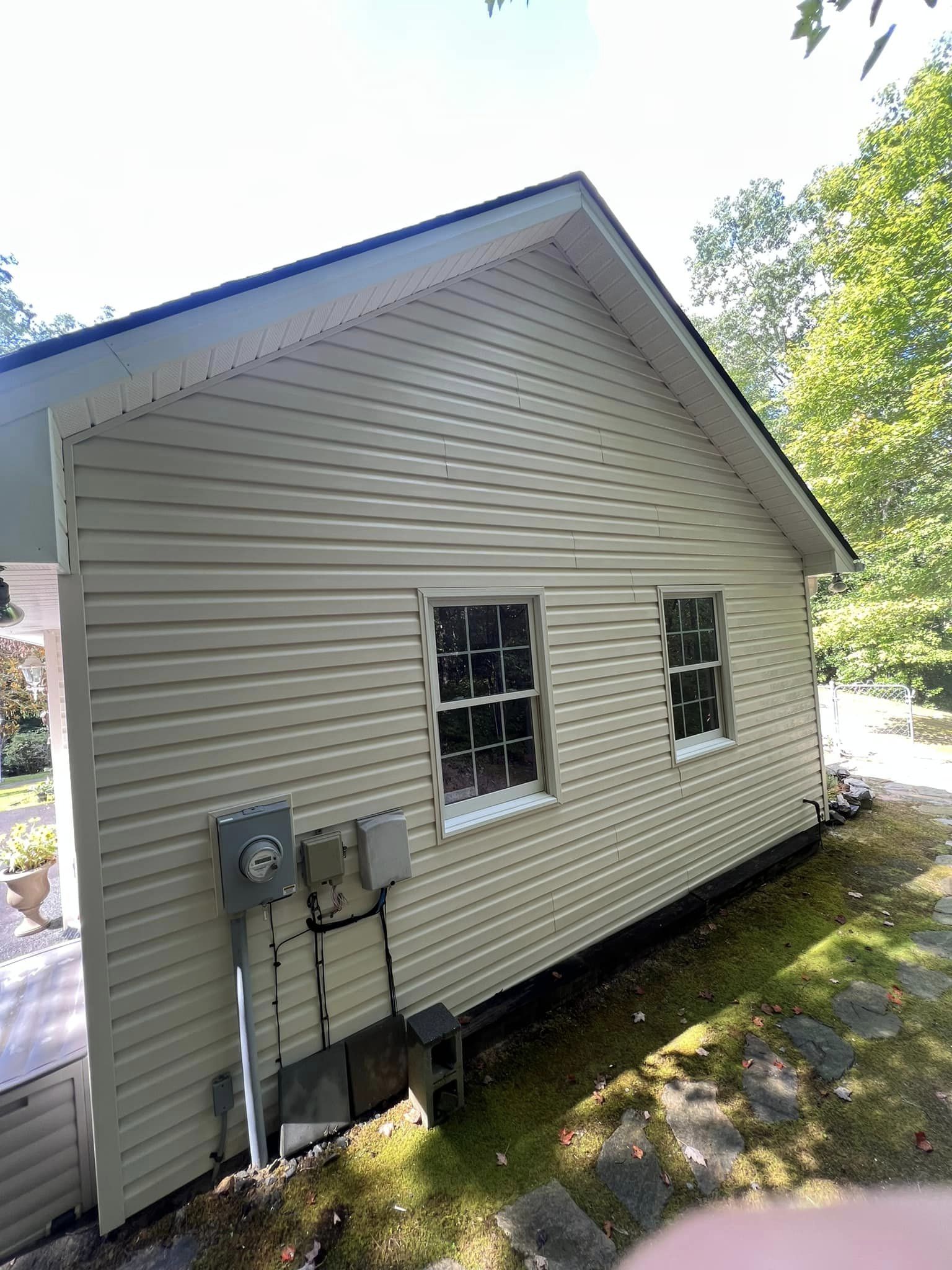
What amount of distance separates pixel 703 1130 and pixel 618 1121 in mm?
454

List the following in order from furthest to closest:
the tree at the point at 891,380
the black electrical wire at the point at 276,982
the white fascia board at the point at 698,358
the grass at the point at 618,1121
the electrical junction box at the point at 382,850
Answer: the tree at the point at 891,380 → the white fascia board at the point at 698,358 → the electrical junction box at the point at 382,850 → the black electrical wire at the point at 276,982 → the grass at the point at 618,1121

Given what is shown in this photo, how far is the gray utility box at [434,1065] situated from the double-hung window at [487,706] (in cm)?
110

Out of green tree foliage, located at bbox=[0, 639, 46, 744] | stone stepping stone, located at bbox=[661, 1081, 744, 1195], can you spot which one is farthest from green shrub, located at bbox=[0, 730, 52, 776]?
stone stepping stone, located at bbox=[661, 1081, 744, 1195]

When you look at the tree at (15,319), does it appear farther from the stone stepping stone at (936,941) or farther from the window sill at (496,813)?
the stone stepping stone at (936,941)

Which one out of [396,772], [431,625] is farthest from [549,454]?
[396,772]

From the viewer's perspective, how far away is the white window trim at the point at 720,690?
5.05 metres

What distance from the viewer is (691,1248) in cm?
229

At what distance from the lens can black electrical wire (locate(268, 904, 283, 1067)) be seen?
2.84 meters

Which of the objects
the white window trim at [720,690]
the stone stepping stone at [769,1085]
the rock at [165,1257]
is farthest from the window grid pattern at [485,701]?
the rock at [165,1257]

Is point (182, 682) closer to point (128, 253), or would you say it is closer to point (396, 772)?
point (396, 772)

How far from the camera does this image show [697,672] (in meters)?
5.60

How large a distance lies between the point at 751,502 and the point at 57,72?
8.33 meters

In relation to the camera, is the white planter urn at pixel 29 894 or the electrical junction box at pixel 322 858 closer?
the electrical junction box at pixel 322 858

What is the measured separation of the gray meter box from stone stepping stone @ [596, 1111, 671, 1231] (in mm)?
2177
